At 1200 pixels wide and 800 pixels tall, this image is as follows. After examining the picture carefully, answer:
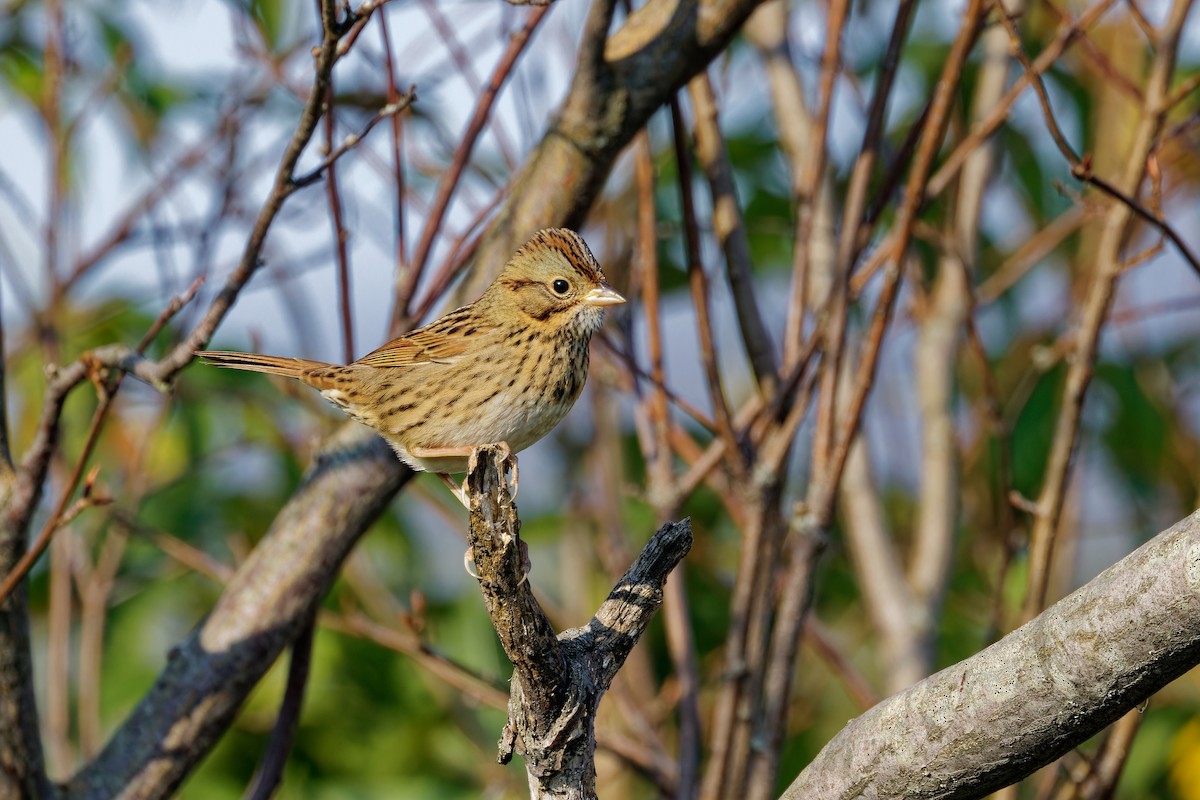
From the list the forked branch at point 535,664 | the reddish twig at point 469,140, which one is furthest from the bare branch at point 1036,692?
the reddish twig at point 469,140

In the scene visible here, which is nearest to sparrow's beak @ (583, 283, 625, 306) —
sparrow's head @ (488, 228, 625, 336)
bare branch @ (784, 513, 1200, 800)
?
sparrow's head @ (488, 228, 625, 336)

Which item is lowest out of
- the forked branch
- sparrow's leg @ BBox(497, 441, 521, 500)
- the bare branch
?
the bare branch

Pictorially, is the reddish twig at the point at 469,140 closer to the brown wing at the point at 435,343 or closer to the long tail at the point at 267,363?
the brown wing at the point at 435,343

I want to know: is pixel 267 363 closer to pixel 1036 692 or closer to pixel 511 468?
pixel 511 468

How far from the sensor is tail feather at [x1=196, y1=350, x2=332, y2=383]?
3.14 m

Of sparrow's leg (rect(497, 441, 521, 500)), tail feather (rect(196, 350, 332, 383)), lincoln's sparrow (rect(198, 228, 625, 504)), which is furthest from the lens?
tail feather (rect(196, 350, 332, 383))

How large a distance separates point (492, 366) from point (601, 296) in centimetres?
29

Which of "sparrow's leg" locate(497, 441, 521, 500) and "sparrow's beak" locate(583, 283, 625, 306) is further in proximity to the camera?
"sparrow's beak" locate(583, 283, 625, 306)

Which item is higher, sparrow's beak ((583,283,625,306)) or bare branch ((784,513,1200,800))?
sparrow's beak ((583,283,625,306))

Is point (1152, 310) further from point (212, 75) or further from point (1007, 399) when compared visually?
point (212, 75)

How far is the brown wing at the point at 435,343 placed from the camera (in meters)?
3.09

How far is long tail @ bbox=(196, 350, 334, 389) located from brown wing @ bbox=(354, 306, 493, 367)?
0.16 m

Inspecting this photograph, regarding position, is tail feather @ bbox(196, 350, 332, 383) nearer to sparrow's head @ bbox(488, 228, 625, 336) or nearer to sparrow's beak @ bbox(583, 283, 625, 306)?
sparrow's head @ bbox(488, 228, 625, 336)

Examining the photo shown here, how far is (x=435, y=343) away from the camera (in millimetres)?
3111
